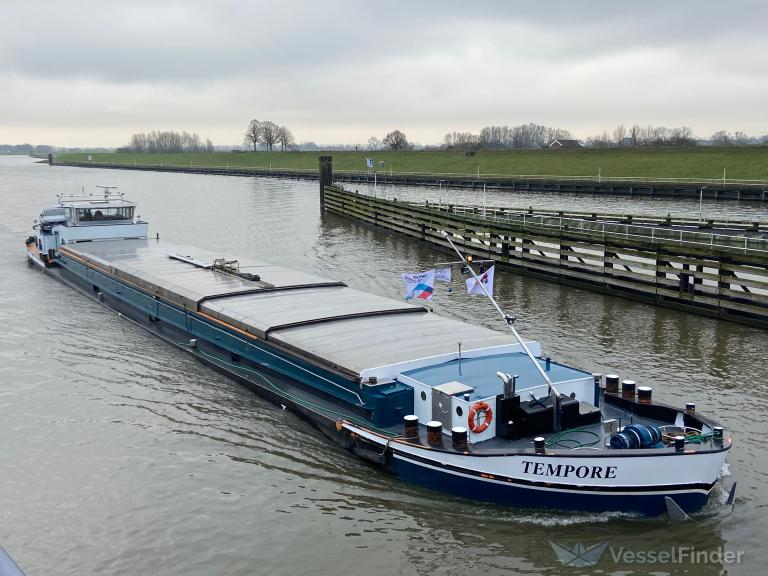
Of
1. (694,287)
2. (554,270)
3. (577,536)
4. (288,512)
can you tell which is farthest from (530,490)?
(554,270)

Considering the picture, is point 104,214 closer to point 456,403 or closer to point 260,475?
point 260,475

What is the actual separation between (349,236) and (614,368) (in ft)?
115

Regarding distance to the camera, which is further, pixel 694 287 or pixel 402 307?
pixel 694 287

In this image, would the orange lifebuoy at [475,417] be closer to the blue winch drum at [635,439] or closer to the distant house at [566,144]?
the blue winch drum at [635,439]

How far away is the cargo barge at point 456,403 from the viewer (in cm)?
1323

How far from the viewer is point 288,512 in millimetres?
14391

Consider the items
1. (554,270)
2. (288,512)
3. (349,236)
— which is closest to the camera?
(288,512)

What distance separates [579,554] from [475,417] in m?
3.11

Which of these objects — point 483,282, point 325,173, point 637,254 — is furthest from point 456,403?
point 325,173

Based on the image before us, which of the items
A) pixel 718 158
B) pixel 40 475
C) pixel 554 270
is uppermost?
pixel 718 158

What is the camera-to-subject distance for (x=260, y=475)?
15.9 meters

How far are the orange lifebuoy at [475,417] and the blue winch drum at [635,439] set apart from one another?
7.78 ft

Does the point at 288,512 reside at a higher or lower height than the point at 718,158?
lower

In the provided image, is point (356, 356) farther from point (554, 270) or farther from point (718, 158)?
point (718, 158)
